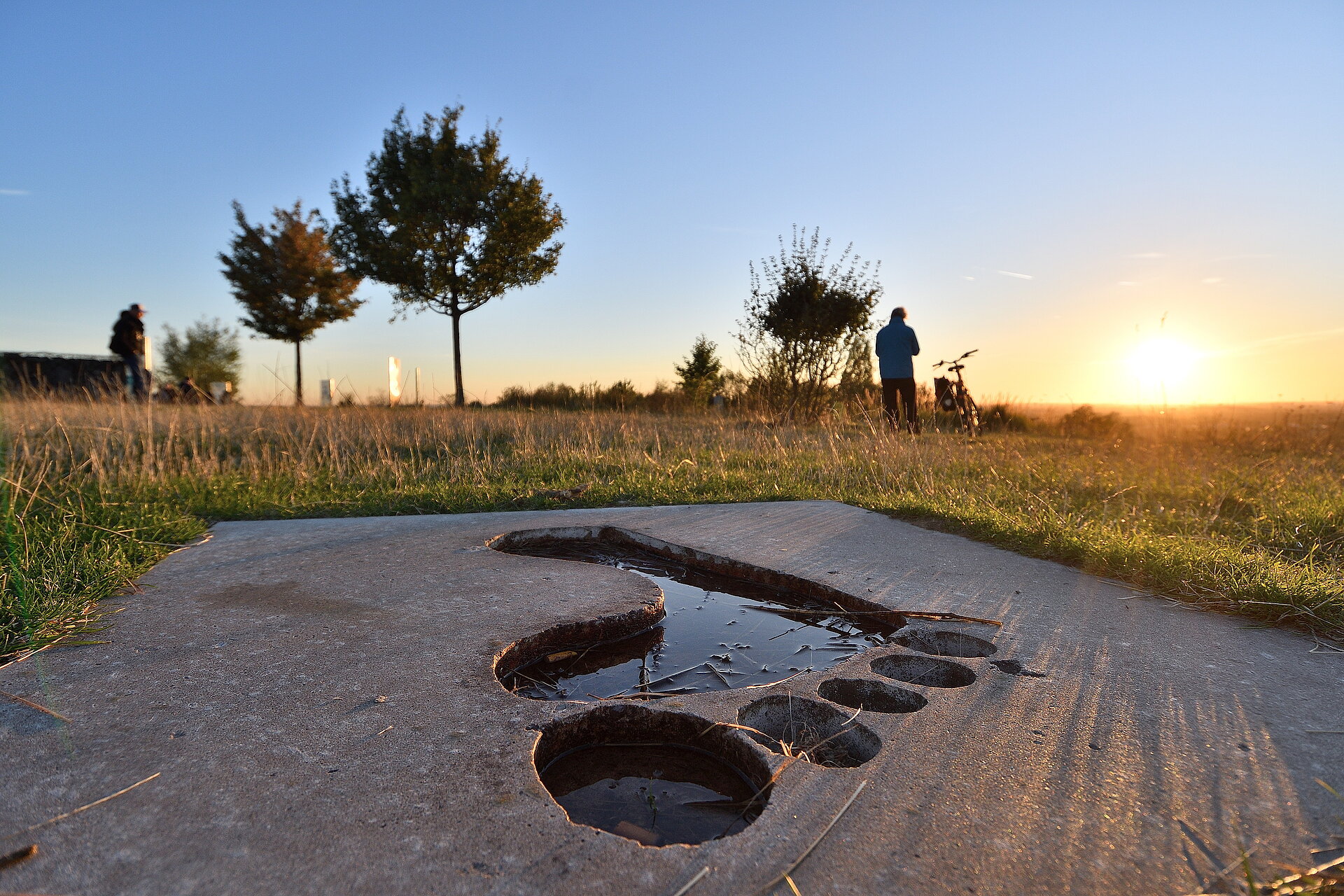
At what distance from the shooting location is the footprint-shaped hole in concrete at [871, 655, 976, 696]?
6.57ft

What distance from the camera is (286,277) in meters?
23.1

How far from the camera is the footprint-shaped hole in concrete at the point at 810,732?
162 cm

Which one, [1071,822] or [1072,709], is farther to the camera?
[1072,709]

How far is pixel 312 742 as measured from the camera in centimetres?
156

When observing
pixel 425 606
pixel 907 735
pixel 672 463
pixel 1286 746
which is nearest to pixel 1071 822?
pixel 907 735

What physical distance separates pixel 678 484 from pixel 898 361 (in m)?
5.82

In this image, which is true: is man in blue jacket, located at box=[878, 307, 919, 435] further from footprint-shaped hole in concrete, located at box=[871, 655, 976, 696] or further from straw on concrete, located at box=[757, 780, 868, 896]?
straw on concrete, located at box=[757, 780, 868, 896]

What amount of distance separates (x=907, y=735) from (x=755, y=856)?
0.54 meters

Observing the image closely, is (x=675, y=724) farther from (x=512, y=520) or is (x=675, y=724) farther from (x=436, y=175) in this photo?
(x=436, y=175)

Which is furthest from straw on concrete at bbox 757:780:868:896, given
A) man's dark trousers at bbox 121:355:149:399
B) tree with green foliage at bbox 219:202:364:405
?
tree with green foliage at bbox 219:202:364:405

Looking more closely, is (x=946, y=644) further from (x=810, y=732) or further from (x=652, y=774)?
(x=652, y=774)

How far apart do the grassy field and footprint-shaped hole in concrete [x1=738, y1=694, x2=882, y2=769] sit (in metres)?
1.77

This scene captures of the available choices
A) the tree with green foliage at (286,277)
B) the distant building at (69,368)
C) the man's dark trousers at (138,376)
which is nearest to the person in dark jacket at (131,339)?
the man's dark trousers at (138,376)

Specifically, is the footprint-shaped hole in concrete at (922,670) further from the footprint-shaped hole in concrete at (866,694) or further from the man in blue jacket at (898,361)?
the man in blue jacket at (898,361)
